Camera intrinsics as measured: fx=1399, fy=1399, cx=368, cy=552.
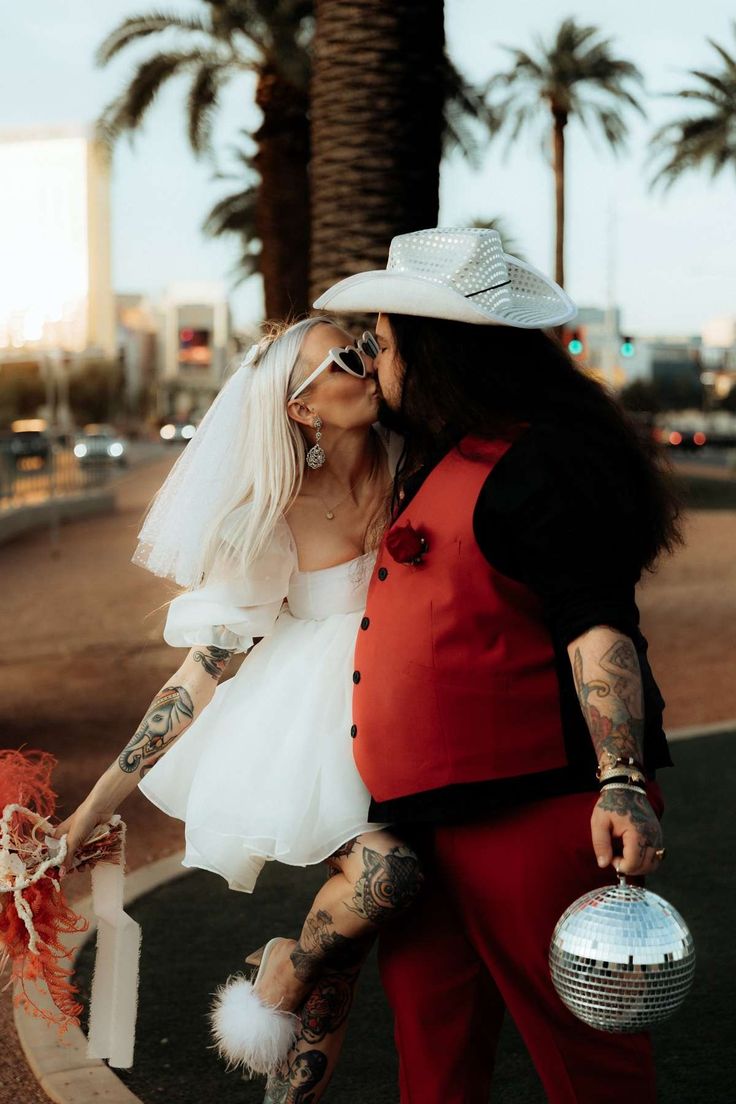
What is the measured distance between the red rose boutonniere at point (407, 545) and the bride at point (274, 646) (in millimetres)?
220

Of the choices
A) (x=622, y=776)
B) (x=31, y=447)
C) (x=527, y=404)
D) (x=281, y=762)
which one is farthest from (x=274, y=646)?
(x=31, y=447)

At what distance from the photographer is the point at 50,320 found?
89.9 feet

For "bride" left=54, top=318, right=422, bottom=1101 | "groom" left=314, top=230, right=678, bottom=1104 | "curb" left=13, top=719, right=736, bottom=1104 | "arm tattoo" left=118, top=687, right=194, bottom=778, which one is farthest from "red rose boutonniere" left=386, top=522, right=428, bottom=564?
"curb" left=13, top=719, right=736, bottom=1104

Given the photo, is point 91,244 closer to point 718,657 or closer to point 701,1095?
point 718,657

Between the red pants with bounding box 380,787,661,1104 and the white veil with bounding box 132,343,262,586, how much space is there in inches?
28.9

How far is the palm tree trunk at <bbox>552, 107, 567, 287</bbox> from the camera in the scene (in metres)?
28.6

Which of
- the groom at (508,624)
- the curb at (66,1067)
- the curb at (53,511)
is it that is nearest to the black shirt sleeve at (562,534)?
the groom at (508,624)

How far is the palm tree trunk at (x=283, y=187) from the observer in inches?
712

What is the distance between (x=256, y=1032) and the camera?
2.69m

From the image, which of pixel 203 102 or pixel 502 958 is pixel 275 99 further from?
pixel 502 958

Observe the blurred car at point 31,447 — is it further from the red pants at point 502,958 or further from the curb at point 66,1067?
the red pants at point 502,958

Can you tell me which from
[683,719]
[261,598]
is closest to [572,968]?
[261,598]

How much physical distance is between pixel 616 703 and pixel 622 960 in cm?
41

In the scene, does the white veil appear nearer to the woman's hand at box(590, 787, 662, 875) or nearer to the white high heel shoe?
the white high heel shoe
